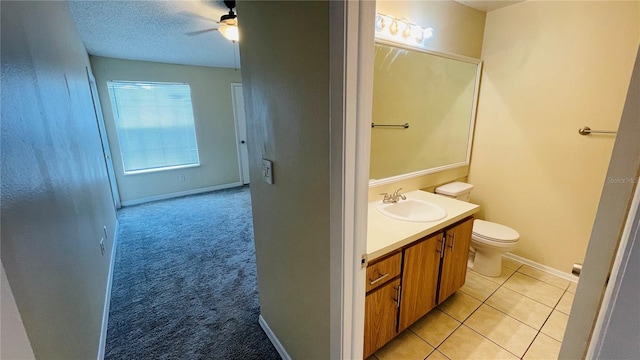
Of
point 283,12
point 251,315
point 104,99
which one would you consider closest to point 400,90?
point 283,12

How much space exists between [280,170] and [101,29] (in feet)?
9.42

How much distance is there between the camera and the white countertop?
52.0 inches

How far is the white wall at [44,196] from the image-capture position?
837 millimetres

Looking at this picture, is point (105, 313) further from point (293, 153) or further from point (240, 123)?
point (240, 123)

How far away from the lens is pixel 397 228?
150 centimetres

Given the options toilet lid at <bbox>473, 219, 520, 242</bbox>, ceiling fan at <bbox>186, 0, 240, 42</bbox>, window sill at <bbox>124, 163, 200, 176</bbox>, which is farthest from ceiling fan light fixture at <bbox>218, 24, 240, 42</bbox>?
window sill at <bbox>124, 163, 200, 176</bbox>

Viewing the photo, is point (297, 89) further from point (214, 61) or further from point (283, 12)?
point (214, 61)

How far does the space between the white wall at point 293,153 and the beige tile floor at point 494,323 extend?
28.0 inches

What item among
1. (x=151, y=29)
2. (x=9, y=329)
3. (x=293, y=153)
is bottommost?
(x=9, y=329)

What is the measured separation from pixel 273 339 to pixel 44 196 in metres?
1.37

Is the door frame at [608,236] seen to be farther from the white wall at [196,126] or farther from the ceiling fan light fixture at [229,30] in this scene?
the white wall at [196,126]

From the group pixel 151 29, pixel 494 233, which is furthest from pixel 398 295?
pixel 151 29

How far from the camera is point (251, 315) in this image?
1.91m

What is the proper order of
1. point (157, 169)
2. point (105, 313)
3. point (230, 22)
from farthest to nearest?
1. point (157, 169)
2. point (230, 22)
3. point (105, 313)
